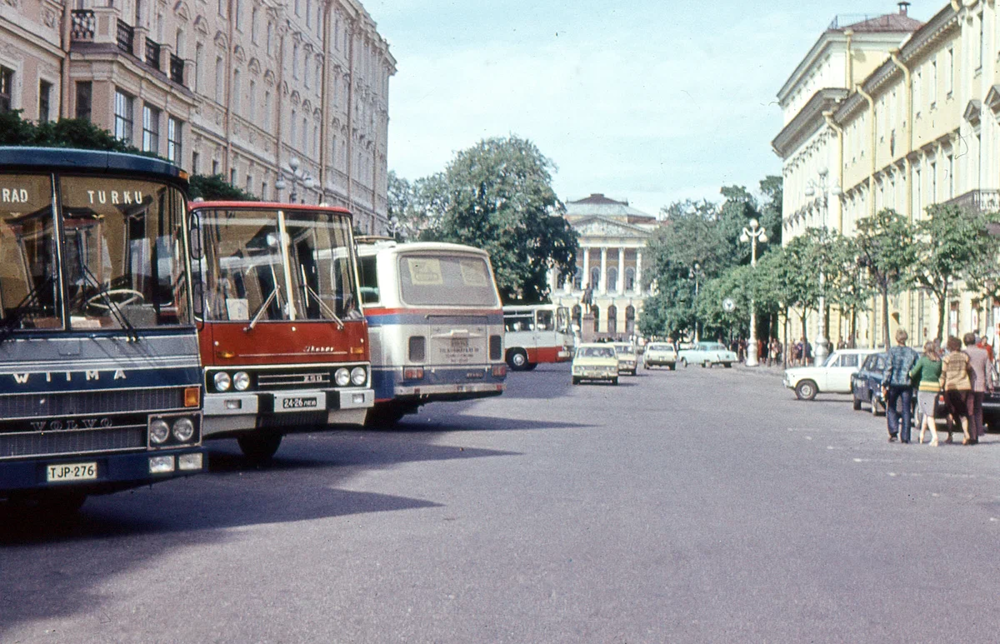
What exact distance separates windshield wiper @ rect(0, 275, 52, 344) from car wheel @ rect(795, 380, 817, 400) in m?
30.4

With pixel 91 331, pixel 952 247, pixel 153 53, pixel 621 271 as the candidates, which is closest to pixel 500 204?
pixel 153 53

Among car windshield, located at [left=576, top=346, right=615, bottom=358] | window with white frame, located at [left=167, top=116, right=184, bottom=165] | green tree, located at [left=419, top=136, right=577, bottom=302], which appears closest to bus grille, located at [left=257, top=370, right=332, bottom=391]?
window with white frame, located at [left=167, top=116, right=184, bottom=165]

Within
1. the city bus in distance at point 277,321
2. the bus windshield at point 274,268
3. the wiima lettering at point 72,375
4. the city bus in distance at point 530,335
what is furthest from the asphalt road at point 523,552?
the city bus in distance at point 530,335

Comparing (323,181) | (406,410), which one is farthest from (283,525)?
(323,181)

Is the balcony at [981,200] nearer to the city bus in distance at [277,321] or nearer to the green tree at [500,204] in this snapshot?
the city bus in distance at [277,321]

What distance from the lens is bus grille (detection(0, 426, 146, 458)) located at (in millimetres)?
9312

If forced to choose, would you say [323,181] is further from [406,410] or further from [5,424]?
[5,424]

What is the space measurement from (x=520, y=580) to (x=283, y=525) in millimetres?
3008

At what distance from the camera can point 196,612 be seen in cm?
725

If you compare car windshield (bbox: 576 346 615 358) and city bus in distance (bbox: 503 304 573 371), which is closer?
car windshield (bbox: 576 346 615 358)

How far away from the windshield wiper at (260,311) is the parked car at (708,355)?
69159mm

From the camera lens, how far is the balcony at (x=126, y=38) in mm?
34259

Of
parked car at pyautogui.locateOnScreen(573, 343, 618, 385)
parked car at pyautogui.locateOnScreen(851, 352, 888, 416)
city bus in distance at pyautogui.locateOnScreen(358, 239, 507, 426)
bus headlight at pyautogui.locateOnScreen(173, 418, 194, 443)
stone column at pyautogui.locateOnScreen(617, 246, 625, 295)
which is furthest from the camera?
stone column at pyautogui.locateOnScreen(617, 246, 625, 295)

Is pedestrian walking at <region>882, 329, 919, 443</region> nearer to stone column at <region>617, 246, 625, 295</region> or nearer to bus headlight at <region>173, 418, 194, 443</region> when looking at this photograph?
bus headlight at <region>173, 418, 194, 443</region>
